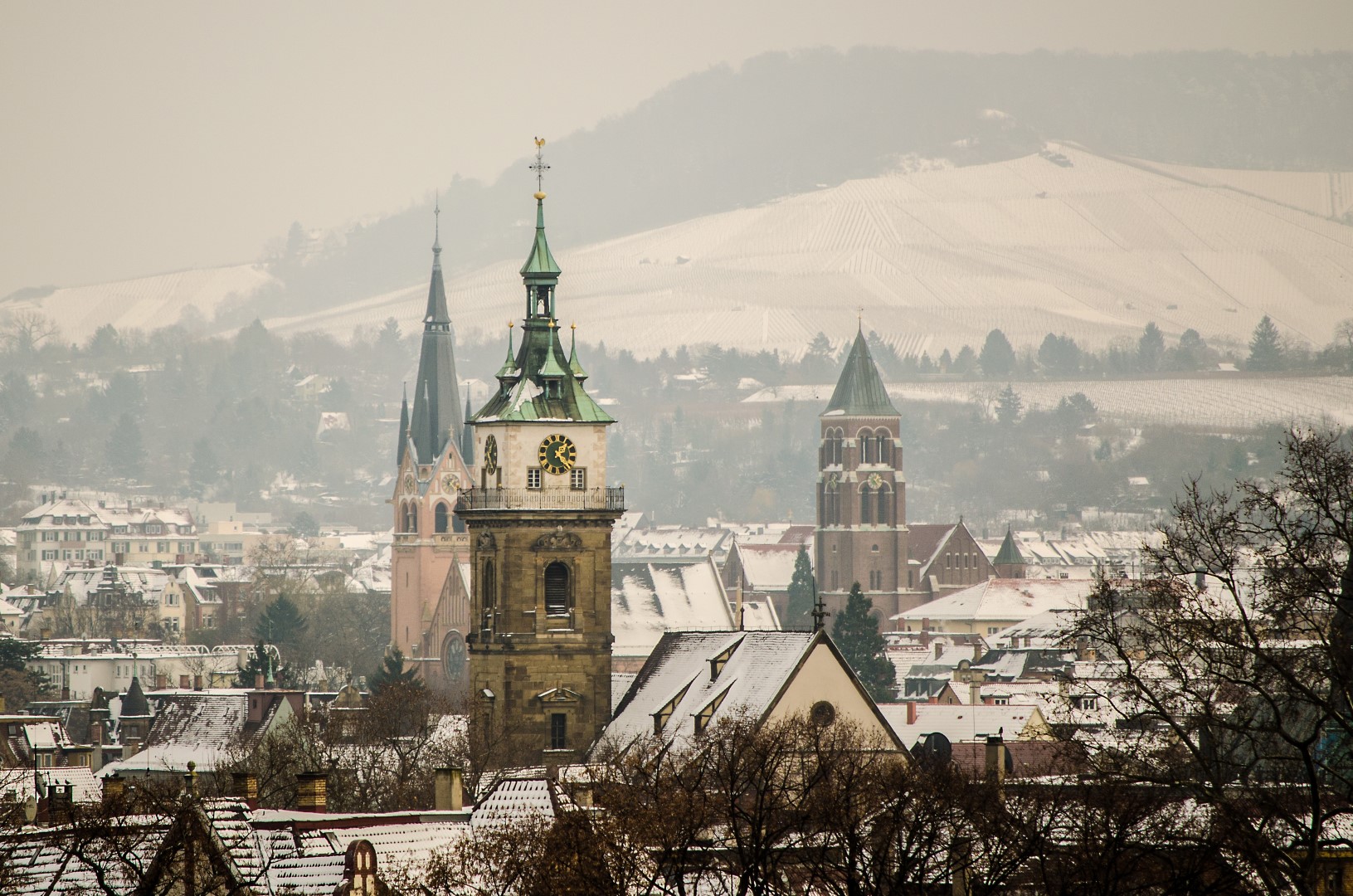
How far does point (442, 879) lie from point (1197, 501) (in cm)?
1325

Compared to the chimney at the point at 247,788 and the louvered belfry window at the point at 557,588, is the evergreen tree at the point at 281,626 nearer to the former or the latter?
the louvered belfry window at the point at 557,588

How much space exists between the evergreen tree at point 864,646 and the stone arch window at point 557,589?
60555 millimetres

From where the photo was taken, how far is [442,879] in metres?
40.8

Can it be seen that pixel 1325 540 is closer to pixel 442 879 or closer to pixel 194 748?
pixel 442 879

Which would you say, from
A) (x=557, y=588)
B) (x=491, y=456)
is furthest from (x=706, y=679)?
(x=491, y=456)

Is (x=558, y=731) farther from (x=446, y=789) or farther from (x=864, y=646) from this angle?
(x=864, y=646)

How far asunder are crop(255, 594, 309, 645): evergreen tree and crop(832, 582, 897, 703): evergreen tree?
47764 mm

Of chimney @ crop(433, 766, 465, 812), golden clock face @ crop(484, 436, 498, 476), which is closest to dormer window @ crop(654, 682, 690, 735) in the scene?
golden clock face @ crop(484, 436, 498, 476)

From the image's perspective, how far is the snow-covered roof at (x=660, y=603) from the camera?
14562 cm

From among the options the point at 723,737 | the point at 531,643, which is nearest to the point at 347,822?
the point at 723,737

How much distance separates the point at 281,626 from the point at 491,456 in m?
111

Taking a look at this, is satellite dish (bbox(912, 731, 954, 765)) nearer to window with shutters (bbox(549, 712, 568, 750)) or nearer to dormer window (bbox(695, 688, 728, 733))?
dormer window (bbox(695, 688, 728, 733))

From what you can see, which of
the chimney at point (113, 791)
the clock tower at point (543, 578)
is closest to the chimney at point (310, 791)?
the chimney at point (113, 791)

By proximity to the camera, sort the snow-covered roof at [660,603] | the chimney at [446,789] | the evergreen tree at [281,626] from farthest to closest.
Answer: the evergreen tree at [281,626] < the snow-covered roof at [660,603] < the chimney at [446,789]
